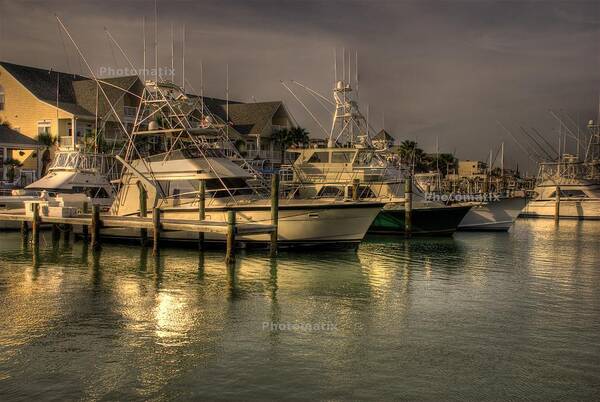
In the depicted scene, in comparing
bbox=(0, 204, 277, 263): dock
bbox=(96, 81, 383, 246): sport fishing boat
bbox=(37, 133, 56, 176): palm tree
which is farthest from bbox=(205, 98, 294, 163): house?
bbox=(0, 204, 277, 263): dock

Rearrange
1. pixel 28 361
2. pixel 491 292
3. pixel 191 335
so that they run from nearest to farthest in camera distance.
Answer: pixel 28 361, pixel 191 335, pixel 491 292

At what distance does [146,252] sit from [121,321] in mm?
11679

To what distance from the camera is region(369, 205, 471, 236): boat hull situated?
33.4m

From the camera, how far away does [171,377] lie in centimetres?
1028

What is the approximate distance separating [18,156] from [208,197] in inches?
1113

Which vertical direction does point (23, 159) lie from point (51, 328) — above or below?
above

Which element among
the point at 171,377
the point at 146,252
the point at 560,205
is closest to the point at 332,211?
the point at 146,252

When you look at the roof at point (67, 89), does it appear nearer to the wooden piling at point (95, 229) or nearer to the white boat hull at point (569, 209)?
the wooden piling at point (95, 229)

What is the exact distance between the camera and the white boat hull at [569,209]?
173 feet

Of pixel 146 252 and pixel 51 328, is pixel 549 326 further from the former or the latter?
pixel 146 252

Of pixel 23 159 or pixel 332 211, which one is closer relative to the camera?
pixel 332 211

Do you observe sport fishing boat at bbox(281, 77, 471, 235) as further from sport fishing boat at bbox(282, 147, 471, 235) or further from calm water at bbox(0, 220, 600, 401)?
calm water at bbox(0, 220, 600, 401)

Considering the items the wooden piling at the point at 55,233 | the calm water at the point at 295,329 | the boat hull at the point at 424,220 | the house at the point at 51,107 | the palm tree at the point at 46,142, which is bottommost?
the calm water at the point at 295,329

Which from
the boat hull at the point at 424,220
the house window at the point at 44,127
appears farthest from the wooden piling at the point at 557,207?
the house window at the point at 44,127
